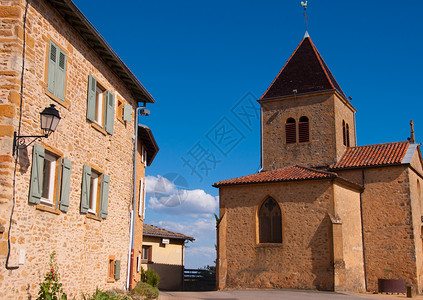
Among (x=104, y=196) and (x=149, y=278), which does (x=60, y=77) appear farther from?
(x=149, y=278)

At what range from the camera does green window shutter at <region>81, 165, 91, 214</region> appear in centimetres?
1295

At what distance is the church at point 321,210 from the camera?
2244 centimetres

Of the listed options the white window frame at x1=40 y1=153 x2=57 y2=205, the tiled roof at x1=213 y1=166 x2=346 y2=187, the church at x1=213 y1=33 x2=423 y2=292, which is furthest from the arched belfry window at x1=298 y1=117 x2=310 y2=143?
the white window frame at x1=40 y1=153 x2=57 y2=205

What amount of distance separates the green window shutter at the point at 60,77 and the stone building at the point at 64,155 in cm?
2

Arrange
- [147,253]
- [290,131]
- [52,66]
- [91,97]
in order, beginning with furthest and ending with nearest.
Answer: [290,131]
[147,253]
[91,97]
[52,66]

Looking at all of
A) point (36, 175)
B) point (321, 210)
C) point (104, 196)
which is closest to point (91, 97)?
point (104, 196)

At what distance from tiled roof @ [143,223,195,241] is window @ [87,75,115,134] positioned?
1260 cm

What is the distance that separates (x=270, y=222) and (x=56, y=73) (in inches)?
596

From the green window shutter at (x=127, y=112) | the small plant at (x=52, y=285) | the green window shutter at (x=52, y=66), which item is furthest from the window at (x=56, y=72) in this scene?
the green window shutter at (x=127, y=112)

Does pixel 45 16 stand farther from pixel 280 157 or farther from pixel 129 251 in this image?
pixel 280 157

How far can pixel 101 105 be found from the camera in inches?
582

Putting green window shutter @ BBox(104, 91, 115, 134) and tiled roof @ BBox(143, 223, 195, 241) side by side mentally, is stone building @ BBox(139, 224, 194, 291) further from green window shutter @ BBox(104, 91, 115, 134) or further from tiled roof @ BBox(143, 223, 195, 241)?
green window shutter @ BBox(104, 91, 115, 134)

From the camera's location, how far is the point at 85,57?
1351cm

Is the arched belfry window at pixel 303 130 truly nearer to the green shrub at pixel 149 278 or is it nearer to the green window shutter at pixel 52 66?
the green shrub at pixel 149 278
